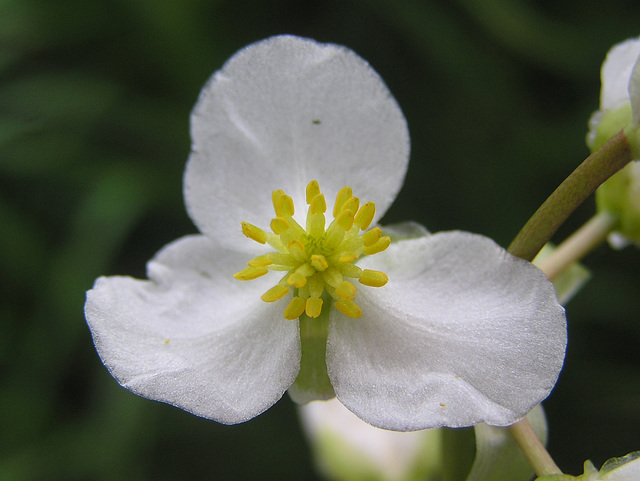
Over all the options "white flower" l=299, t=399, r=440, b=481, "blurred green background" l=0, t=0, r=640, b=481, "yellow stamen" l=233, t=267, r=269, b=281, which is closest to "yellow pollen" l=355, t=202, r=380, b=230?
"yellow stamen" l=233, t=267, r=269, b=281

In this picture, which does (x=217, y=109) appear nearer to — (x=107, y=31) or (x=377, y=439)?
(x=377, y=439)

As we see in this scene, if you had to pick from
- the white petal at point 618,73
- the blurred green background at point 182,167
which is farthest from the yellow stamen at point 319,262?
the blurred green background at point 182,167

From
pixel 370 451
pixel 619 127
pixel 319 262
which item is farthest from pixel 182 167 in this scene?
pixel 619 127

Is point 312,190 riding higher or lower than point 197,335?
higher

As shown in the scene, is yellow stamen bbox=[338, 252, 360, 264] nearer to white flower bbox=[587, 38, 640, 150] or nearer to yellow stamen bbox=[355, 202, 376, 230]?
yellow stamen bbox=[355, 202, 376, 230]

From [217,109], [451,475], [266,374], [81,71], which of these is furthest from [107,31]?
[451,475]

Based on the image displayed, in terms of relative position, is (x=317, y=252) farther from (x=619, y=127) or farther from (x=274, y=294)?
(x=619, y=127)
